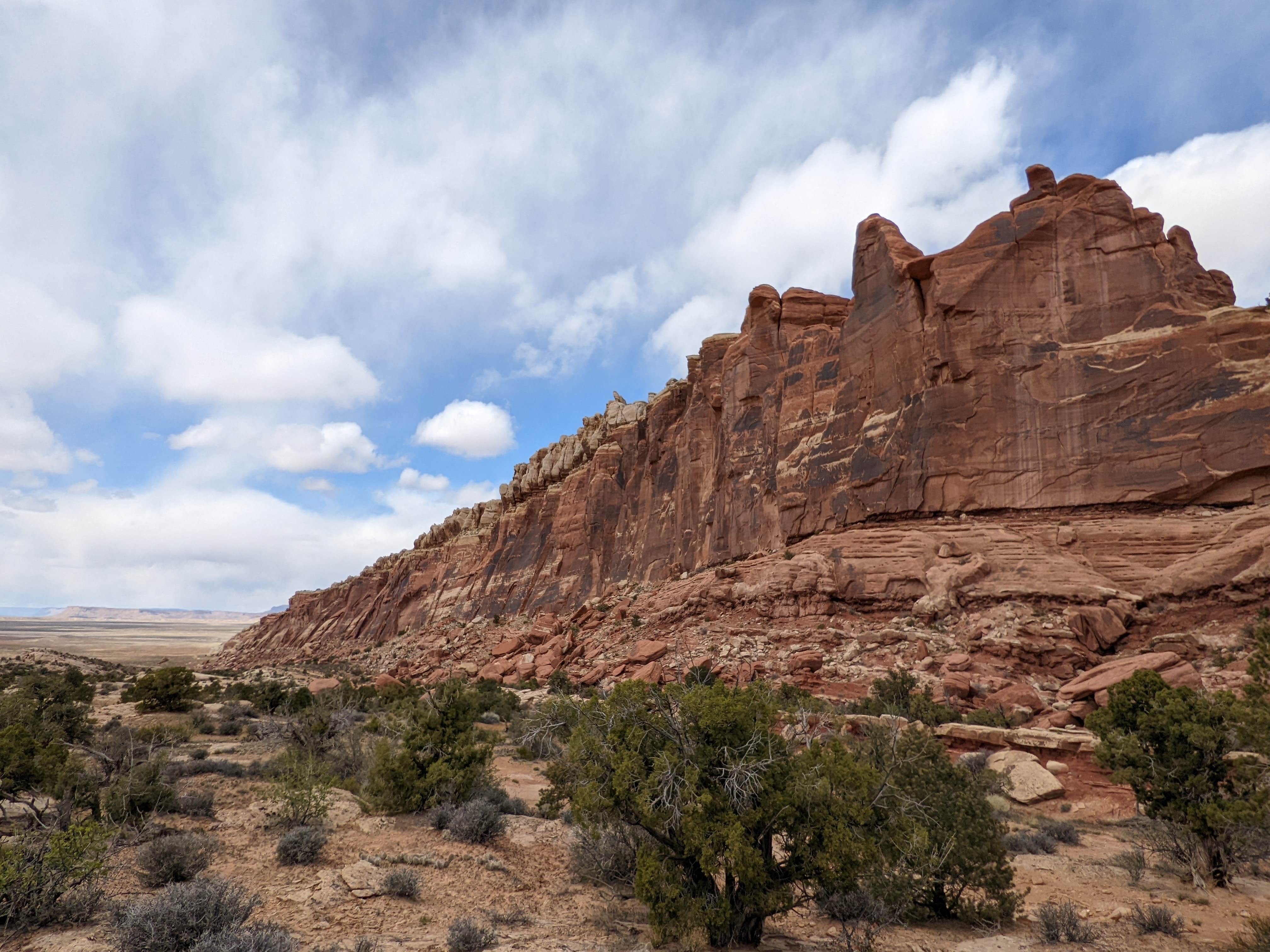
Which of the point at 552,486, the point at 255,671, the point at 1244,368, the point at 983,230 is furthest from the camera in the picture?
the point at 552,486

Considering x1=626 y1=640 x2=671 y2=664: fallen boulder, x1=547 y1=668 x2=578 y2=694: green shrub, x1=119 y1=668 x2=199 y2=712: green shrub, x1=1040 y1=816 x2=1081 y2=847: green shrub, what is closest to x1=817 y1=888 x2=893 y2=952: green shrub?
x1=1040 y1=816 x2=1081 y2=847: green shrub

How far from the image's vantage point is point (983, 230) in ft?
102

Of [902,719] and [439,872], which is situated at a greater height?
[902,719]

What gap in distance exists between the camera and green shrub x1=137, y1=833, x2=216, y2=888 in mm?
7086

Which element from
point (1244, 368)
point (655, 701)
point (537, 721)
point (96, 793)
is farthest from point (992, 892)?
point (1244, 368)

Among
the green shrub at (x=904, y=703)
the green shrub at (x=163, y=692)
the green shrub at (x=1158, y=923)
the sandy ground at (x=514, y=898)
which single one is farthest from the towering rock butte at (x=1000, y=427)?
the green shrub at (x=163, y=692)

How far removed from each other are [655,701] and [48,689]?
57.0ft

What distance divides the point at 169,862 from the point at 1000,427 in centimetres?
3117

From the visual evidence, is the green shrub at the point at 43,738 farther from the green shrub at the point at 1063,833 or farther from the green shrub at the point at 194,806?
the green shrub at the point at 1063,833

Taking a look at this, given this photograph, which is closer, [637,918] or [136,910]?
[136,910]

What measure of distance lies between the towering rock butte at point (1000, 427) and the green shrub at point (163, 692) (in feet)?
64.0

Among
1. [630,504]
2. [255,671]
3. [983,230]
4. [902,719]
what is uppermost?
[983,230]

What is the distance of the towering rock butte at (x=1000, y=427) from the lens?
24.0 m

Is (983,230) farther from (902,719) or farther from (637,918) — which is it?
(637,918)
